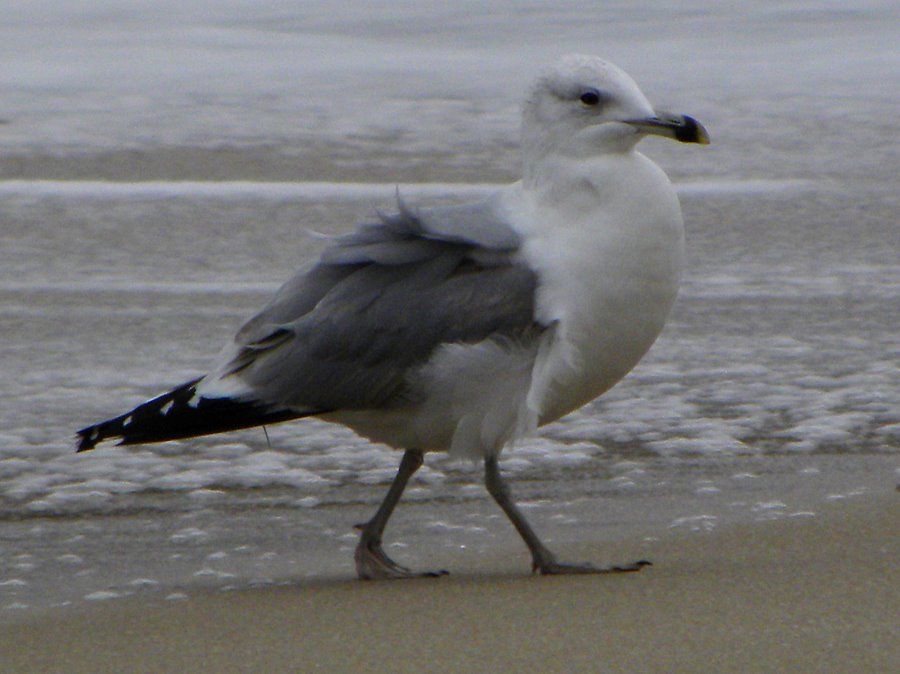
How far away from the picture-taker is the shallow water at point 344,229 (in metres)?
3.88

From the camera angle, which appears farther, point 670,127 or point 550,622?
point 670,127

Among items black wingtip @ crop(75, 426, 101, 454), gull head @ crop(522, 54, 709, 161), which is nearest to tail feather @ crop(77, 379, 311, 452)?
black wingtip @ crop(75, 426, 101, 454)

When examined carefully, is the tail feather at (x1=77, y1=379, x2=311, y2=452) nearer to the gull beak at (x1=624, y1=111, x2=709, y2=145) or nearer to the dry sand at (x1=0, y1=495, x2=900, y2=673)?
the dry sand at (x1=0, y1=495, x2=900, y2=673)

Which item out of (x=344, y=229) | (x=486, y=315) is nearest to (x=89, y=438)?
(x=486, y=315)

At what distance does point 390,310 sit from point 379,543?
45 centimetres

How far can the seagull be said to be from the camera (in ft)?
11.2

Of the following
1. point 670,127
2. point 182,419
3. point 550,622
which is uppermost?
point 670,127

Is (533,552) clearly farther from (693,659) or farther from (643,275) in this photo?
(693,659)

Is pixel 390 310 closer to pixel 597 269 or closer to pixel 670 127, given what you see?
pixel 597 269

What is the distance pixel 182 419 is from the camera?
349 centimetres

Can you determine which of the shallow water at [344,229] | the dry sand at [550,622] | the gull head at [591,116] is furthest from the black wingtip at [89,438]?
the gull head at [591,116]

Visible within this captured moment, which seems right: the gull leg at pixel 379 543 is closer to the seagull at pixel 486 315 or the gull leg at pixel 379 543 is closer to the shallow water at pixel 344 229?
the seagull at pixel 486 315

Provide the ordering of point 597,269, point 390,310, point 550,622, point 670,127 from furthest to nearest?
point 670,127
point 390,310
point 597,269
point 550,622

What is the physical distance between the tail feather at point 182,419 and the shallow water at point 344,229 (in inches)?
10.4
